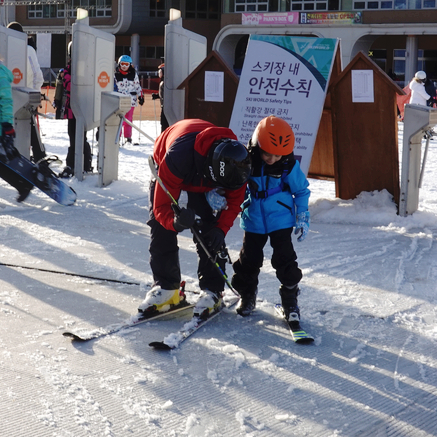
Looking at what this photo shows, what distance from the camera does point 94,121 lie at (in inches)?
344

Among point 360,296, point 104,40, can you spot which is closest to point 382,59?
point 104,40

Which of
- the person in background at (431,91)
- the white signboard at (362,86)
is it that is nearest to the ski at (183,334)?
the white signboard at (362,86)

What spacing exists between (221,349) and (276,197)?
97cm

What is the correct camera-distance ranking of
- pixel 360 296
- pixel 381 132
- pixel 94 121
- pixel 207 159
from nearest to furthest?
pixel 207 159 → pixel 360 296 → pixel 381 132 → pixel 94 121

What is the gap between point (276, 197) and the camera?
389 cm

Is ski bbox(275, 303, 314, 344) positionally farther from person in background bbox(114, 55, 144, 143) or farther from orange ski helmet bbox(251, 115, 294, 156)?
person in background bbox(114, 55, 144, 143)

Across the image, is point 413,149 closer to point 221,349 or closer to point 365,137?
point 365,137

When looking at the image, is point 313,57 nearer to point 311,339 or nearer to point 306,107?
point 306,107

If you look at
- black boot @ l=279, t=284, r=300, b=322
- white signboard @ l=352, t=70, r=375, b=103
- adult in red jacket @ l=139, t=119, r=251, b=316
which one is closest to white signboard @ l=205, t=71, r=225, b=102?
white signboard @ l=352, t=70, r=375, b=103

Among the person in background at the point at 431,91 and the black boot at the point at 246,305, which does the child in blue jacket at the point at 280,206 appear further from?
the person in background at the point at 431,91

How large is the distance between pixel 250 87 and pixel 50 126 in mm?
9651

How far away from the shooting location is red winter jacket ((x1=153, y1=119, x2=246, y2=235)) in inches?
142

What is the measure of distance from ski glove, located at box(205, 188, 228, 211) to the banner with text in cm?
323

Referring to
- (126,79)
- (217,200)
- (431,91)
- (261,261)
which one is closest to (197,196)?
(217,200)
